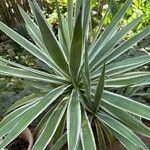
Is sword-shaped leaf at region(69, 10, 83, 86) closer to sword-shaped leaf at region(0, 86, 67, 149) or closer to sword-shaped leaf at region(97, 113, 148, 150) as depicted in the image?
sword-shaped leaf at region(0, 86, 67, 149)

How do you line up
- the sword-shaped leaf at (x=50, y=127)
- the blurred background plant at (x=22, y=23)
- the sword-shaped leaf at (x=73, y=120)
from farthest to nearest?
1. the blurred background plant at (x=22, y=23)
2. the sword-shaped leaf at (x=50, y=127)
3. the sword-shaped leaf at (x=73, y=120)

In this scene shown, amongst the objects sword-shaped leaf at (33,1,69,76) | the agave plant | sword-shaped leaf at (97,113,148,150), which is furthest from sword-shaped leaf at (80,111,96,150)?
sword-shaped leaf at (33,1,69,76)

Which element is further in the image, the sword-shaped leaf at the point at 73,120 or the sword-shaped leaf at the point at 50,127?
the sword-shaped leaf at the point at 50,127

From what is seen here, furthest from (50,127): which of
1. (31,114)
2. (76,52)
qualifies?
(76,52)

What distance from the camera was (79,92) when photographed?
2.89 meters

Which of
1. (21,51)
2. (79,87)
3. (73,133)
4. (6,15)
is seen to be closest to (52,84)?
(79,87)

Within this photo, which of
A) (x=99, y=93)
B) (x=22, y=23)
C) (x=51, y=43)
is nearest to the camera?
(x=99, y=93)

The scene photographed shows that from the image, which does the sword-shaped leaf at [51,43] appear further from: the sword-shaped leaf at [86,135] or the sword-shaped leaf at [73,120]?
the sword-shaped leaf at [86,135]

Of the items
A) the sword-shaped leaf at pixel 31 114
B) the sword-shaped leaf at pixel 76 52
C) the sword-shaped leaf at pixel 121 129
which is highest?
the sword-shaped leaf at pixel 76 52

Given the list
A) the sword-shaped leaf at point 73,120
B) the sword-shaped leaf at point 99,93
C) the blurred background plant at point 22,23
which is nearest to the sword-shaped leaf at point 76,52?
the sword-shaped leaf at point 73,120

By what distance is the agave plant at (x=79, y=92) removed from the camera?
2.59 meters

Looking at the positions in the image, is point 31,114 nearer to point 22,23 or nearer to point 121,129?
point 121,129

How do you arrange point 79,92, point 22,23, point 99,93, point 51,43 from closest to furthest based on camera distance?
point 99,93 < point 51,43 < point 79,92 < point 22,23

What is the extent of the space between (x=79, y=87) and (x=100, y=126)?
301 mm
